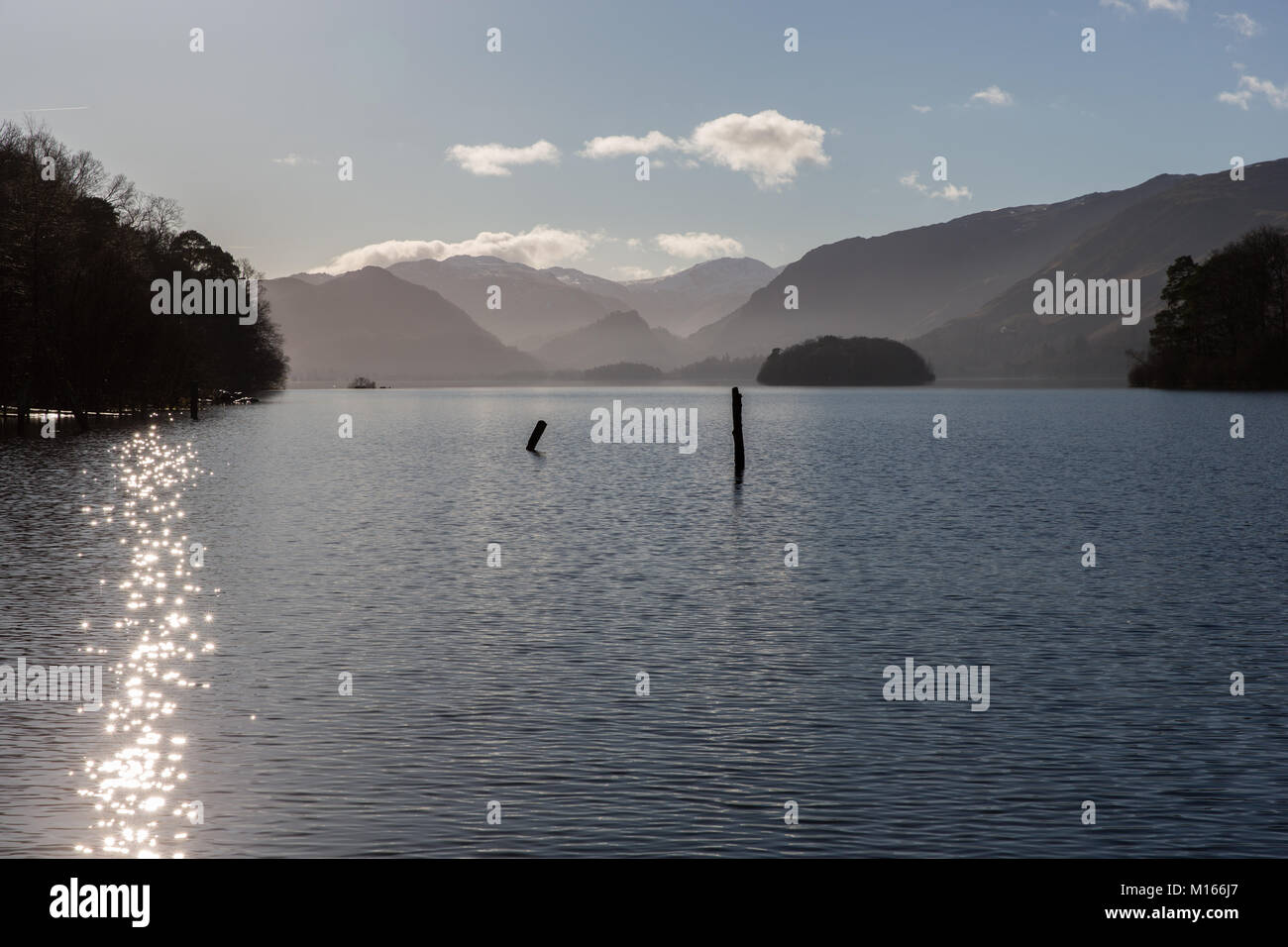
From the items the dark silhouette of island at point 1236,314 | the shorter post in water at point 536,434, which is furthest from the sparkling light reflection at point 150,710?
the dark silhouette of island at point 1236,314

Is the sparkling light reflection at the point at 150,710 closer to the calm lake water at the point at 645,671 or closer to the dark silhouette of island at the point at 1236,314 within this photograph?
the calm lake water at the point at 645,671

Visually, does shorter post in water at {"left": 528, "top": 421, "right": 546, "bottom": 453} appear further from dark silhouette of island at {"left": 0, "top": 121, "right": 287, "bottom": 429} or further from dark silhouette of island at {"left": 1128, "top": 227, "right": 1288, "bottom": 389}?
dark silhouette of island at {"left": 1128, "top": 227, "right": 1288, "bottom": 389}

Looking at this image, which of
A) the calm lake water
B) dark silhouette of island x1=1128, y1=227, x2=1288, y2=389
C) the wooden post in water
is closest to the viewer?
the calm lake water

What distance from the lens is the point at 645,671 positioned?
20344mm

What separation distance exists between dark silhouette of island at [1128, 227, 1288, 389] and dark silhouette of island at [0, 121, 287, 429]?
5047 inches

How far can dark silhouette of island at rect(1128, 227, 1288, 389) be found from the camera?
168125mm

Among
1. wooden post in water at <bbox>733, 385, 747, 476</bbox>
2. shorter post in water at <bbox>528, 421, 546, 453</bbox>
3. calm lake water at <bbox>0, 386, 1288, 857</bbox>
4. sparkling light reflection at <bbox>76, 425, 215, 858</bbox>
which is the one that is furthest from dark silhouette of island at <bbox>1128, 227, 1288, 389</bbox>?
sparkling light reflection at <bbox>76, 425, 215, 858</bbox>

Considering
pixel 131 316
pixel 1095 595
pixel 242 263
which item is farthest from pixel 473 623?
pixel 242 263

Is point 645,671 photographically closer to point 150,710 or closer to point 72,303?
point 150,710

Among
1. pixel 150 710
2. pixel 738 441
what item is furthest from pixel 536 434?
pixel 150 710

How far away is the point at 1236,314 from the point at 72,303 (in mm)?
141431

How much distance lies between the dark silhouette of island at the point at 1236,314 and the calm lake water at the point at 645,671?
5178 inches

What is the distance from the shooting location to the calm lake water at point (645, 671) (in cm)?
1299
